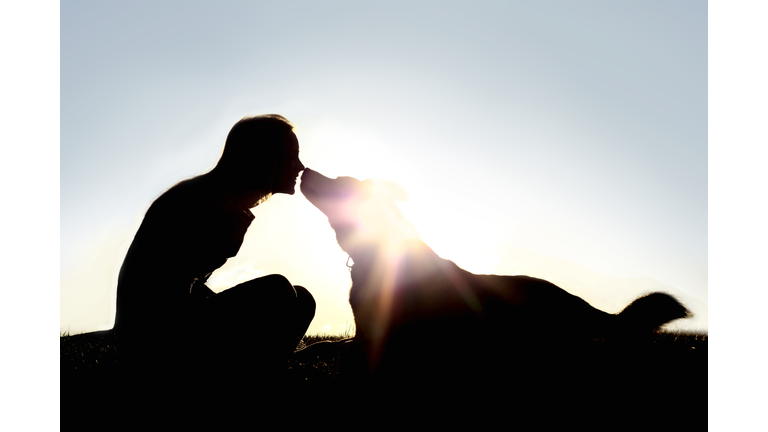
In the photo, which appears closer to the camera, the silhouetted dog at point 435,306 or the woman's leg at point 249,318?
the woman's leg at point 249,318

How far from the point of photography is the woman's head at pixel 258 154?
2342 mm

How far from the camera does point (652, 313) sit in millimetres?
3227

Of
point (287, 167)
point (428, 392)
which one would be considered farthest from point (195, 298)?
point (428, 392)

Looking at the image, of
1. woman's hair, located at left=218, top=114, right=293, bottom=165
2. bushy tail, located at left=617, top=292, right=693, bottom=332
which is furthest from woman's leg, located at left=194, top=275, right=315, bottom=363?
bushy tail, located at left=617, top=292, right=693, bottom=332

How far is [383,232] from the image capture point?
11.4 feet

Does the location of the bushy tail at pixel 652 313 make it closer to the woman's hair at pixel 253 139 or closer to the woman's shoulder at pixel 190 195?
the woman's hair at pixel 253 139

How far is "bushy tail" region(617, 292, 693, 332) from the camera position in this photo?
3.19 meters

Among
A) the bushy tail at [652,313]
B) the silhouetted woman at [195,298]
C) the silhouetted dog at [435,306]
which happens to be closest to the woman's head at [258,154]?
the silhouetted woman at [195,298]

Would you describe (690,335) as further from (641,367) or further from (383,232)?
(383,232)

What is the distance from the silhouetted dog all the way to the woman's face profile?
80 cm

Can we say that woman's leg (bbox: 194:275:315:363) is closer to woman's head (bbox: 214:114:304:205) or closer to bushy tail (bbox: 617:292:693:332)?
woman's head (bbox: 214:114:304:205)

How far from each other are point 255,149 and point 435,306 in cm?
163

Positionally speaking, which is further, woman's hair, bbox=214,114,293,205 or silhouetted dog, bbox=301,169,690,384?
silhouetted dog, bbox=301,169,690,384

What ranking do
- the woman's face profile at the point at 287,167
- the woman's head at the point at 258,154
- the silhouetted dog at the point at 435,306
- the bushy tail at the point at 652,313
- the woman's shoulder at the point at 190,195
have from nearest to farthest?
1. the woman's shoulder at the point at 190,195
2. the woman's head at the point at 258,154
3. the woman's face profile at the point at 287,167
4. the silhouetted dog at the point at 435,306
5. the bushy tail at the point at 652,313
